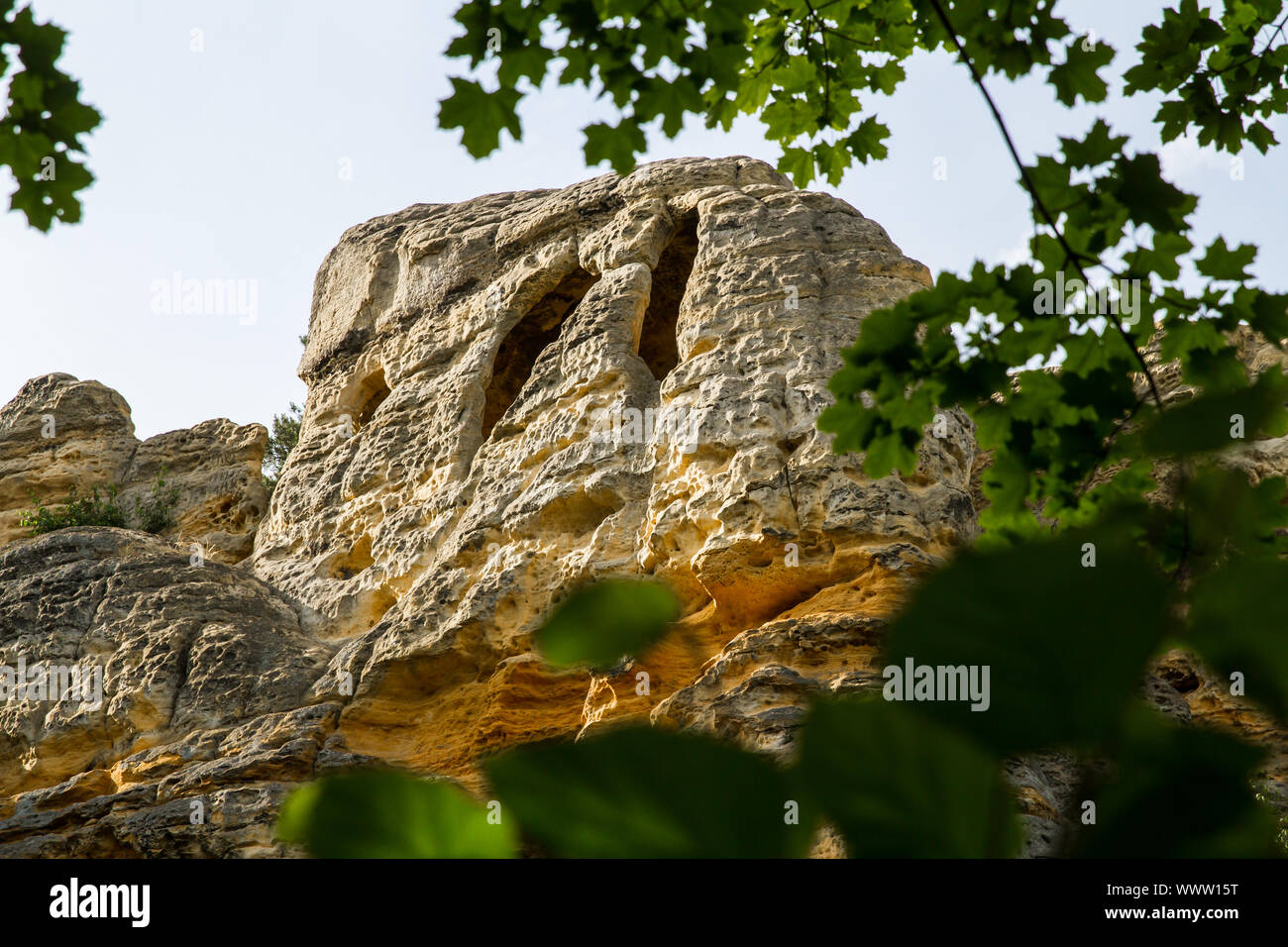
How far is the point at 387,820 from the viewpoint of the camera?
348 millimetres

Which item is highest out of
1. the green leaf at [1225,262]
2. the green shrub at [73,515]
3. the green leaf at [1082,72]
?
the green shrub at [73,515]

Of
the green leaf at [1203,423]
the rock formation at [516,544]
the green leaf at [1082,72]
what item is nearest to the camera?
the green leaf at [1203,423]

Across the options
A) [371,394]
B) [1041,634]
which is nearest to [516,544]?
[371,394]

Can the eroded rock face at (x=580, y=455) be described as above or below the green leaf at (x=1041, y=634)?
above

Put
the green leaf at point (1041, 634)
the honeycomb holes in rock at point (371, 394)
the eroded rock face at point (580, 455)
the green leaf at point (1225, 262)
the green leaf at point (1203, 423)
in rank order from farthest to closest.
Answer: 1. the honeycomb holes in rock at point (371, 394)
2. the eroded rock face at point (580, 455)
3. the green leaf at point (1225, 262)
4. the green leaf at point (1203, 423)
5. the green leaf at point (1041, 634)

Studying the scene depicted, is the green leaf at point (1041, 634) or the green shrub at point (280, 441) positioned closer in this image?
the green leaf at point (1041, 634)

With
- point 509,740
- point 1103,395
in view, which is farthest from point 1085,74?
point 509,740

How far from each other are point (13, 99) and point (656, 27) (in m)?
1.42

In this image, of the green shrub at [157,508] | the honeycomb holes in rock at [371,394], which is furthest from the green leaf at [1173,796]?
the green shrub at [157,508]

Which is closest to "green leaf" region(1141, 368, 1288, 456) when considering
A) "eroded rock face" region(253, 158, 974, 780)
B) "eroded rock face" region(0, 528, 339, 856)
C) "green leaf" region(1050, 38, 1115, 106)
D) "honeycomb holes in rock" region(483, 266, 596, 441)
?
"green leaf" region(1050, 38, 1115, 106)

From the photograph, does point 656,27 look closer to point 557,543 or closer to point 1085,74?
point 1085,74

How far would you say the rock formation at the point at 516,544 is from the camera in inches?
251

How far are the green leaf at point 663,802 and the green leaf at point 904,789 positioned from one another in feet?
0.05

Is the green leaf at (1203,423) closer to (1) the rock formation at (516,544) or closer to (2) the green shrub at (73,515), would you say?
(1) the rock formation at (516,544)
